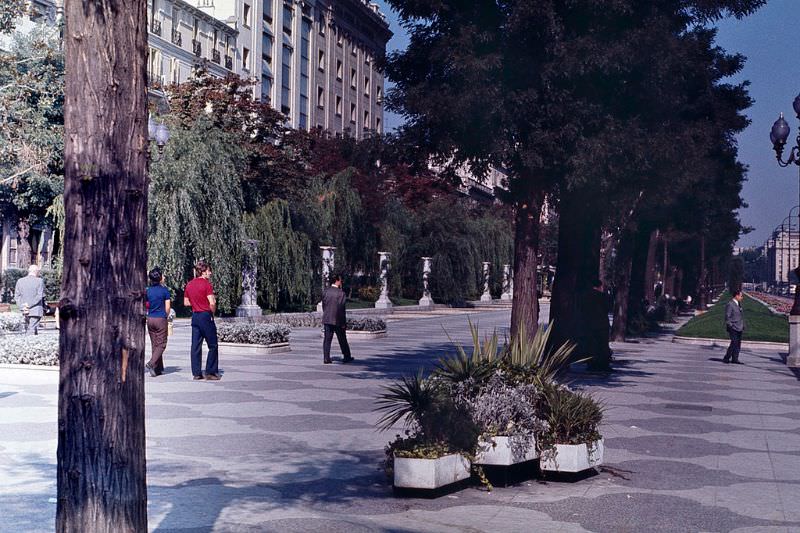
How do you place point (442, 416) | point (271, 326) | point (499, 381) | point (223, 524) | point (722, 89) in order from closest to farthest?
point (223, 524), point (442, 416), point (499, 381), point (271, 326), point (722, 89)

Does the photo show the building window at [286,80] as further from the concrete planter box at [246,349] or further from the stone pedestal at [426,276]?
the concrete planter box at [246,349]

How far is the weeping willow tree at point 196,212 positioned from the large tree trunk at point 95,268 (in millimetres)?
30017

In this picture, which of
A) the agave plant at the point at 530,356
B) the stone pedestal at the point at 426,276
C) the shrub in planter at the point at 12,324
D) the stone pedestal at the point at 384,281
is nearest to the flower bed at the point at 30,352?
the shrub in planter at the point at 12,324

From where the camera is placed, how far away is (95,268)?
154 inches

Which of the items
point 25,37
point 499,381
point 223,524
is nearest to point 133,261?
point 223,524

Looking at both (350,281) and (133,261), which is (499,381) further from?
(350,281)

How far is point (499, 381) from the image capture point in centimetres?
907

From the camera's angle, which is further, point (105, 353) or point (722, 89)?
point (722, 89)

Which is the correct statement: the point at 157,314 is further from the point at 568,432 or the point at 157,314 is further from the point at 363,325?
the point at 363,325

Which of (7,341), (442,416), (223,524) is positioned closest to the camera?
(223,524)

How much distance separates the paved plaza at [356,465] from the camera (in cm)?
736

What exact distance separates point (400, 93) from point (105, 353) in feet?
42.2

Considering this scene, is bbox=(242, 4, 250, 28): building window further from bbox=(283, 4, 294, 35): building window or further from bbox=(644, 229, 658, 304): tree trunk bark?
bbox=(644, 229, 658, 304): tree trunk bark

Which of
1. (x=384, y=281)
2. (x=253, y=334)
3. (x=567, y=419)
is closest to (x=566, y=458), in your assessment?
(x=567, y=419)
